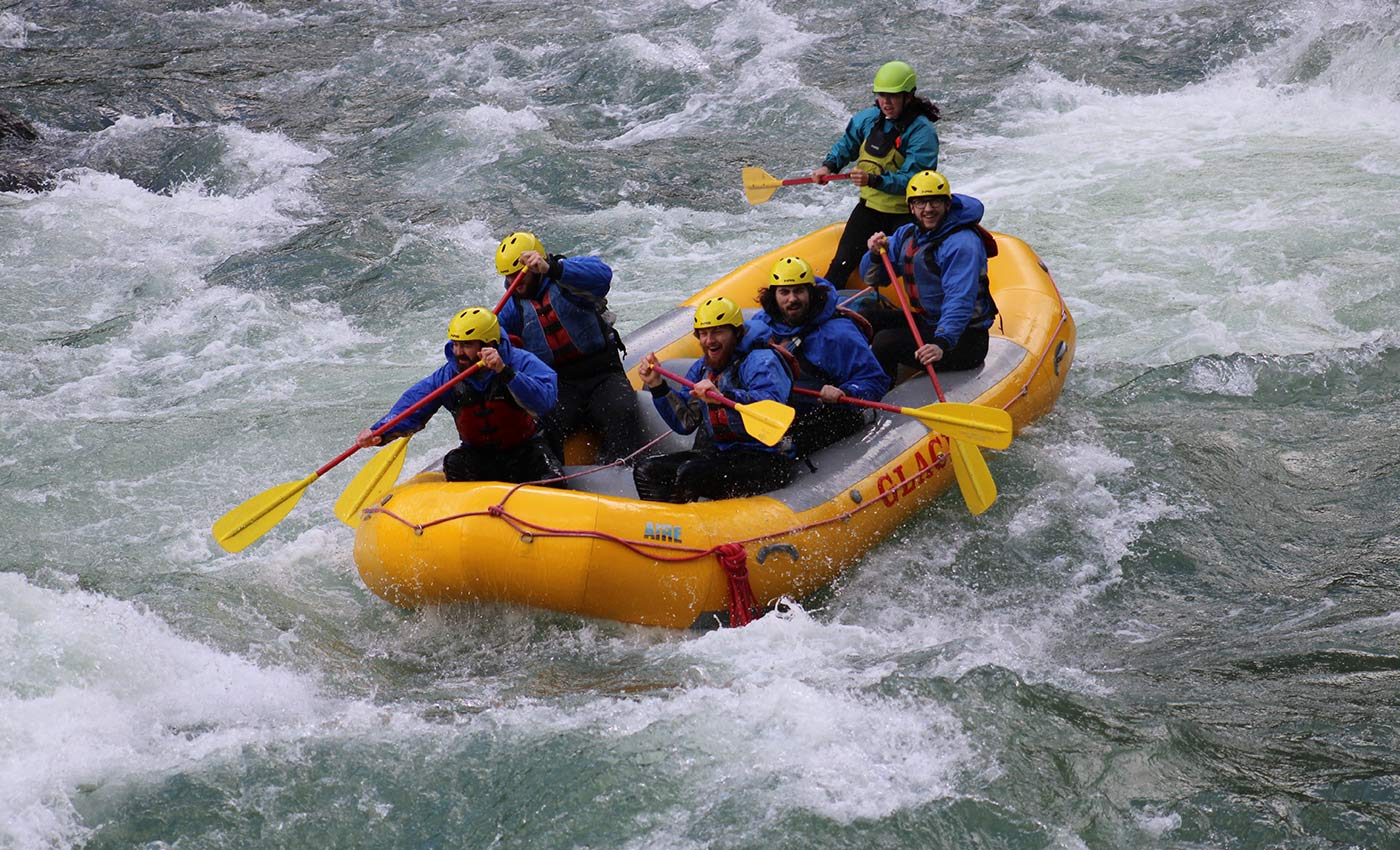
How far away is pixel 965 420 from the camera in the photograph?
5672mm

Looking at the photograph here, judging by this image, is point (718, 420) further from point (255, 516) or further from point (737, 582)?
point (255, 516)

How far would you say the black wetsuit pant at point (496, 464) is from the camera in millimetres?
5422

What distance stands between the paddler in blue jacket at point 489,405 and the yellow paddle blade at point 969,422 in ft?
4.72

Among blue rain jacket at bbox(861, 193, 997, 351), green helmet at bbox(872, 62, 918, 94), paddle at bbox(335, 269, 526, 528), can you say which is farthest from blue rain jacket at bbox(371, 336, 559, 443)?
green helmet at bbox(872, 62, 918, 94)

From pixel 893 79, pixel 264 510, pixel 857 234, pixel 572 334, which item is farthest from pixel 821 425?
pixel 264 510

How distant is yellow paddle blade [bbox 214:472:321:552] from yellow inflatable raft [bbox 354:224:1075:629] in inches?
13.3

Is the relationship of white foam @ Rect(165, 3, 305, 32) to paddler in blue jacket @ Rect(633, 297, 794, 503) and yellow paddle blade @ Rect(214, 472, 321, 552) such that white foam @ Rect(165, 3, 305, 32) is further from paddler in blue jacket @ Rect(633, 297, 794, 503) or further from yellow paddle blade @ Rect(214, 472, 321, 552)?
paddler in blue jacket @ Rect(633, 297, 794, 503)

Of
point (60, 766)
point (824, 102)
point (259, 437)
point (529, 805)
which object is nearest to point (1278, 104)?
point (824, 102)

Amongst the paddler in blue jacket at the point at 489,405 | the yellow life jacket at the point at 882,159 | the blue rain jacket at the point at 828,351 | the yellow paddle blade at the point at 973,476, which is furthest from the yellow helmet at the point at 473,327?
the yellow life jacket at the point at 882,159

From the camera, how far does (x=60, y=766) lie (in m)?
4.23

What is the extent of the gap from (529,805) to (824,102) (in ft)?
28.2

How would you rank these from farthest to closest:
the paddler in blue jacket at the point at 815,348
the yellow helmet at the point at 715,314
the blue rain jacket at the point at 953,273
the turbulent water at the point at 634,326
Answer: the blue rain jacket at the point at 953,273
the paddler in blue jacket at the point at 815,348
the yellow helmet at the point at 715,314
the turbulent water at the point at 634,326

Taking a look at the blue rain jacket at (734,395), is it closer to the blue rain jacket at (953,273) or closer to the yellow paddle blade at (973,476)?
the yellow paddle blade at (973,476)

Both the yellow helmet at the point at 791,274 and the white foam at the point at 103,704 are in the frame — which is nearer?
the white foam at the point at 103,704
